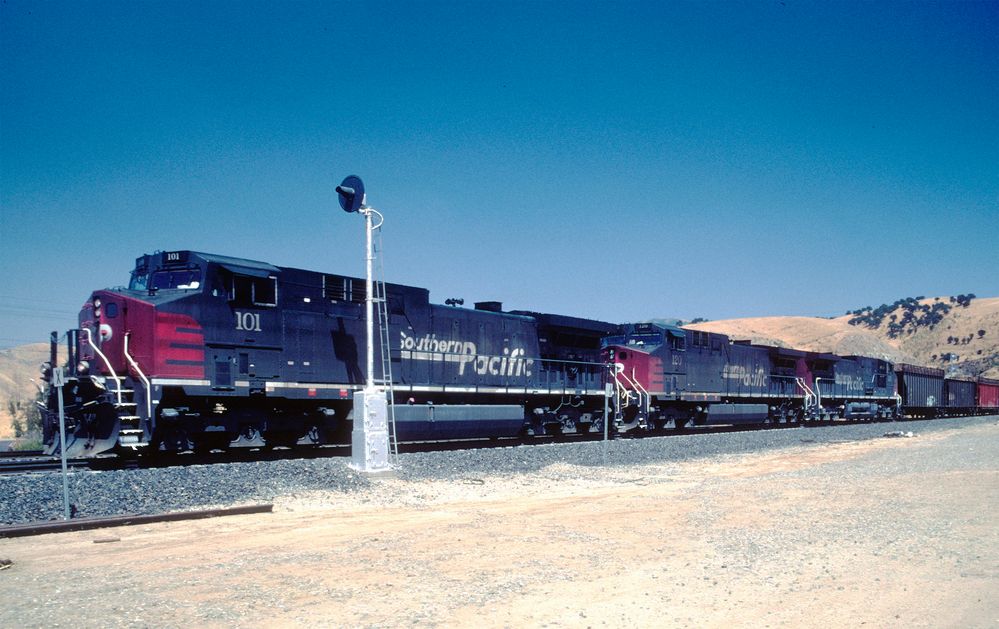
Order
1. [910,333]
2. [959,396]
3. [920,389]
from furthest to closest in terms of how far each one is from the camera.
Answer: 1. [910,333]
2. [959,396]
3. [920,389]

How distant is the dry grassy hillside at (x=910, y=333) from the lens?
10188 cm

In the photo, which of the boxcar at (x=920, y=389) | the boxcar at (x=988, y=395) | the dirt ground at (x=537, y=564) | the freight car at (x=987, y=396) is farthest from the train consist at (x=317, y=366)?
the boxcar at (x=988, y=395)

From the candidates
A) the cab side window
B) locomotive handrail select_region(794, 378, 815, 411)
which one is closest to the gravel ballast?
the cab side window

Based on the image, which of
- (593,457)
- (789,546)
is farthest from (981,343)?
(789,546)

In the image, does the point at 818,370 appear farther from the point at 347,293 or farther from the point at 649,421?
the point at 347,293

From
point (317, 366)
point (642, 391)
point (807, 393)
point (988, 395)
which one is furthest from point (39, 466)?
point (988, 395)

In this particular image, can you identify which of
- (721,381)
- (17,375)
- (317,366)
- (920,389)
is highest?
(17,375)

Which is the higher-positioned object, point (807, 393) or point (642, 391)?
point (642, 391)

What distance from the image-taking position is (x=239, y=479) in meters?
11.8

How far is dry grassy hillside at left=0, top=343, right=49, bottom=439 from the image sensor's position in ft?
214

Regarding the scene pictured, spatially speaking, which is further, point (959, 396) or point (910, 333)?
point (910, 333)

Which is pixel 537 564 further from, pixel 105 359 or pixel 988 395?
pixel 988 395

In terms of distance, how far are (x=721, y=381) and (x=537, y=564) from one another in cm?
2482

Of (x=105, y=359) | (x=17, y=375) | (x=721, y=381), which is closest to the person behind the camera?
(x=105, y=359)
